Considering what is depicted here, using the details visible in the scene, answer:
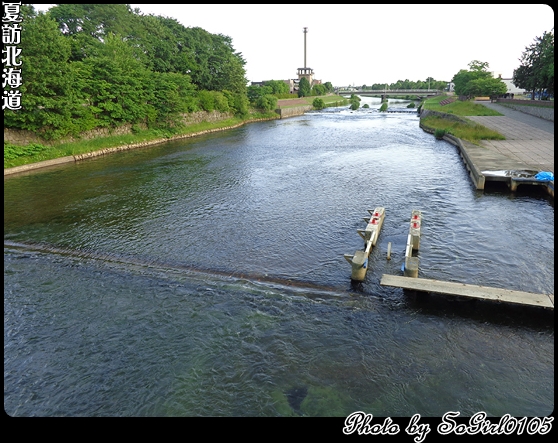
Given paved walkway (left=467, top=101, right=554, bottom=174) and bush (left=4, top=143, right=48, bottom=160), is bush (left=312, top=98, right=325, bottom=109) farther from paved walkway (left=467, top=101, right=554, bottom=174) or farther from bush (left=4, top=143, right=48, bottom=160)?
bush (left=4, top=143, right=48, bottom=160)

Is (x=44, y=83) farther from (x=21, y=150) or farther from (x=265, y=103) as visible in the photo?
(x=265, y=103)

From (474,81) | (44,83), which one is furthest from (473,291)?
(474,81)

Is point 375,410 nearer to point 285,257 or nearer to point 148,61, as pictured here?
point 285,257

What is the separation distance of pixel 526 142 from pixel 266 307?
31.5m

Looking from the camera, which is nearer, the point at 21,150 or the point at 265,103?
the point at 21,150

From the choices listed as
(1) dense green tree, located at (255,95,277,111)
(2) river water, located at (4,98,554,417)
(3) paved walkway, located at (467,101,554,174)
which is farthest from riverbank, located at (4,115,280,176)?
(3) paved walkway, located at (467,101,554,174)

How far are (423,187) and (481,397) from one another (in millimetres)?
17411

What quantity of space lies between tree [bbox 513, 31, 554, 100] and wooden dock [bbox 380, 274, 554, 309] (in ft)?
151

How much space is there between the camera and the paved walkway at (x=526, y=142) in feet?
83.7

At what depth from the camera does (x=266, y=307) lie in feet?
36.8

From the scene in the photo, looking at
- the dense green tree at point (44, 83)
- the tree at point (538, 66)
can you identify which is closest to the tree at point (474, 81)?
the tree at point (538, 66)

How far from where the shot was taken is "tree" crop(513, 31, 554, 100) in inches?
1884

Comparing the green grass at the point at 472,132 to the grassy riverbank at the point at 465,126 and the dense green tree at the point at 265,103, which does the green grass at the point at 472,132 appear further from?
the dense green tree at the point at 265,103

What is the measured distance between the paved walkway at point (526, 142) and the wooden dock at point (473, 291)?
15829 millimetres
